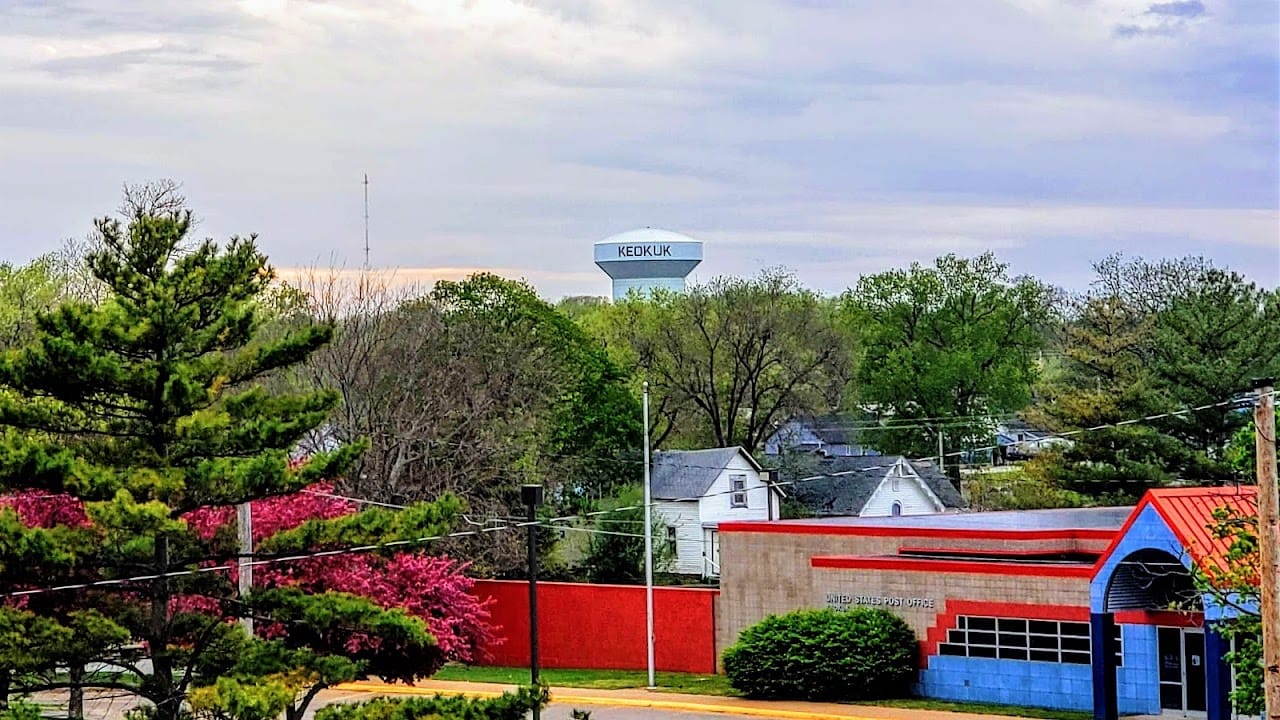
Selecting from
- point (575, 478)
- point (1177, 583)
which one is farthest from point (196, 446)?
point (575, 478)

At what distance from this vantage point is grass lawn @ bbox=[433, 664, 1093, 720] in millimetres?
35469

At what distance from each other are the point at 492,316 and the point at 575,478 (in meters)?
6.83

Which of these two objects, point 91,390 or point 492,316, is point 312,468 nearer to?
point 91,390

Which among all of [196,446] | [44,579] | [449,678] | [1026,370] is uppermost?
[1026,370]

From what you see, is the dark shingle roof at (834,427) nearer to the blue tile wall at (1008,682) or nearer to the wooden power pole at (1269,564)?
the blue tile wall at (1008,682)

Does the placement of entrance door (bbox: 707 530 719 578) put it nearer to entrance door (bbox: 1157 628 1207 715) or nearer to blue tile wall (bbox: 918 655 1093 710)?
blue tile wall (bbox: 918 655 1093 710)

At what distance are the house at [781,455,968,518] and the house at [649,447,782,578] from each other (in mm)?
2676

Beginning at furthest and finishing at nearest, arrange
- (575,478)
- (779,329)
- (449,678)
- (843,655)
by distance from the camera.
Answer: (779,329) → (575,478) → (449,678) → (843,655)

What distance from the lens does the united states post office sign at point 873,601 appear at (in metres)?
38.0

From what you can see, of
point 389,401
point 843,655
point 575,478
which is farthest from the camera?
point 575,478

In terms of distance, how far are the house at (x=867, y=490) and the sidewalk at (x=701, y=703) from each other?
31.3 m

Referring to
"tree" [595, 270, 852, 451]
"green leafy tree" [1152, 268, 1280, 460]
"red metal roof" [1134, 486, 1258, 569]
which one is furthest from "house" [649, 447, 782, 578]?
"red metal roof" [1134, 486, 1258, 569]

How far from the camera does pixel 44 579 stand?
22.0m

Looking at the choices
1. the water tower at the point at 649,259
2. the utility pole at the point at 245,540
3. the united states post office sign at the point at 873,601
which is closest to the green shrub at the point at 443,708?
the utility pole at the point at 245,540
